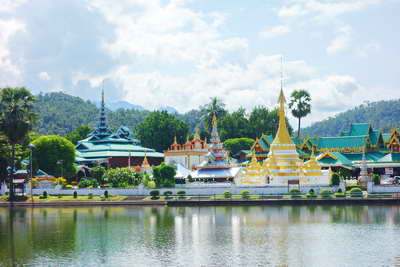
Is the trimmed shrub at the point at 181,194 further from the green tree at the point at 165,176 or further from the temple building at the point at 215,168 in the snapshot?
the temple building at the point at 215,168

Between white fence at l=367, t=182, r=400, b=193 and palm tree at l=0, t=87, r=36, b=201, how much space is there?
3356cm

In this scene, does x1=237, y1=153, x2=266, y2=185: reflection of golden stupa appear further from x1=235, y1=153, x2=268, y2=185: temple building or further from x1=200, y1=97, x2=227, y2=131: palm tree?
x1=200, y1=97, x2=227, y2=131: palm tree

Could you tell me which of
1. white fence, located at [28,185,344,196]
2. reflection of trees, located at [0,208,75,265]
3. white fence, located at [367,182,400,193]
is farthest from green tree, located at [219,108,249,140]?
reflection of trees, located at [0,208,75,265]

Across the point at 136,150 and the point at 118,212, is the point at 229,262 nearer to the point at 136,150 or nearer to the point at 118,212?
the point at 118,212

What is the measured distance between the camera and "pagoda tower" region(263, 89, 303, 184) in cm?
6644

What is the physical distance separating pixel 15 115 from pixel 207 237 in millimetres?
33661

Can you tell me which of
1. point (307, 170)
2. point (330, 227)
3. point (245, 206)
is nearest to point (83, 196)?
point (245, 206)

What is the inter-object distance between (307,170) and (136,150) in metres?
43.3

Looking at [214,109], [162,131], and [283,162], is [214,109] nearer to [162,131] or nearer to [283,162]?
[162,131]

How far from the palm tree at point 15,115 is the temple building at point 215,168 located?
1867cm

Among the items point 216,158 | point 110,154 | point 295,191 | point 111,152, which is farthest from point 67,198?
point 111,152

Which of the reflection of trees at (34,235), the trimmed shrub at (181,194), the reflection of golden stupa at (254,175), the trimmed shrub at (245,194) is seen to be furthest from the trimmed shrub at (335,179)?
the reflection of trees at (34,235)

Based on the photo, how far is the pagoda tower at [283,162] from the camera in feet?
218

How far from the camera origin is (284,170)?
2625 inches
